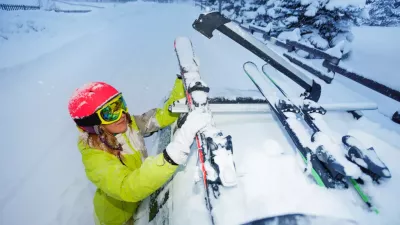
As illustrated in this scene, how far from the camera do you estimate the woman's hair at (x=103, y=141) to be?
78.7 inches

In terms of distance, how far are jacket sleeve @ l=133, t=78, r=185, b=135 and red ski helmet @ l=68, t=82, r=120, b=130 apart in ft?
2.37

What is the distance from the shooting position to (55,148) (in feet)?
13.1

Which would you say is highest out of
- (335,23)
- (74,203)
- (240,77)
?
(335,23)

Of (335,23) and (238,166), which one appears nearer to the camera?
(238,166)

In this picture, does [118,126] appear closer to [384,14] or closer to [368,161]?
[368,161]

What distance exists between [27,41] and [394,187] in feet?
41.0

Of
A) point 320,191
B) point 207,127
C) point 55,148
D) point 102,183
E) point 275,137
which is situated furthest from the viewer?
point 55,148

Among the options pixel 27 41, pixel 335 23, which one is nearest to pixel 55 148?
pixel 27 41

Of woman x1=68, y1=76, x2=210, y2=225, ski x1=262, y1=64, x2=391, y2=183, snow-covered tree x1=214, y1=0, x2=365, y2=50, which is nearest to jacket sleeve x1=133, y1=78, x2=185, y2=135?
woman x1=68, y1=76, x2=210, y2=225

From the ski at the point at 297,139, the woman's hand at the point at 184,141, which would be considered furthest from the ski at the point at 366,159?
the woman's hand at the point at 184,141

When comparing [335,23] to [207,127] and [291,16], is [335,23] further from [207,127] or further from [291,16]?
[207,127]

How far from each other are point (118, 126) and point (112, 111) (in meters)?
0.16

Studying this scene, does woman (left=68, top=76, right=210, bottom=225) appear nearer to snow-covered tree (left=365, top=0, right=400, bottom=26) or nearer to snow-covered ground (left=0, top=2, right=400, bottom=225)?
snow-covered ground (left=0, top=2, right=400, bottom=225)

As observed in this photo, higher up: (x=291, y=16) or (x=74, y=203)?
(x=291, y=16)
